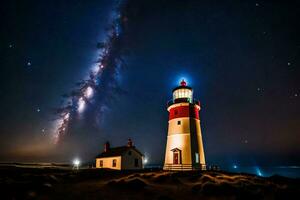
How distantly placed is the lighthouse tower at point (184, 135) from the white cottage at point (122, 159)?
6.06 meters

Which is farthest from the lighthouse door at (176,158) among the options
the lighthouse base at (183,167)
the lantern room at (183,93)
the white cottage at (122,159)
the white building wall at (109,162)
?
the white building wall at (109,162)

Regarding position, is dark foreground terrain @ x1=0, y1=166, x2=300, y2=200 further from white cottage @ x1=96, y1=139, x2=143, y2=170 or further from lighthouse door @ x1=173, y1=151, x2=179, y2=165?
white cottage @ x1=96, y1=139, x2=143, y2=170

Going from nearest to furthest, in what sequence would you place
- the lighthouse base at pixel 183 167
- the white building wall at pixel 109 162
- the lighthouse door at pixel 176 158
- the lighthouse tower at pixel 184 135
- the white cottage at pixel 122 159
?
the lighthouse base at pixel 183 167 < the lighthouse tower at pixel 184 135 < the lighthouse door at pixel 176 158 < the white building wall at pixel 109 162 < the white cottage at pixel 122 159

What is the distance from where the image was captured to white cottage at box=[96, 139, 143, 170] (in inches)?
1321

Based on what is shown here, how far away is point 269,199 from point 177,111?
1628 centimetres

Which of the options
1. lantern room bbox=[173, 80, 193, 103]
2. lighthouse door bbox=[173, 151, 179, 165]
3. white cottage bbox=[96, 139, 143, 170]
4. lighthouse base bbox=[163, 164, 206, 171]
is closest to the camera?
lighthouse base bbox=[163, 164, 206, 171]

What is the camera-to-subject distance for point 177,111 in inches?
1243

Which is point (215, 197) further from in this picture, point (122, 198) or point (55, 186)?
point (55, 186)

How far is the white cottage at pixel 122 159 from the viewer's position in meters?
33.6

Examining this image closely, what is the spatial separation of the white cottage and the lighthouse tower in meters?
A: 6.06

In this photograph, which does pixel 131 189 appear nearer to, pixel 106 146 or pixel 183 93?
pixel 183 93

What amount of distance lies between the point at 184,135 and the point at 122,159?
10.0 m

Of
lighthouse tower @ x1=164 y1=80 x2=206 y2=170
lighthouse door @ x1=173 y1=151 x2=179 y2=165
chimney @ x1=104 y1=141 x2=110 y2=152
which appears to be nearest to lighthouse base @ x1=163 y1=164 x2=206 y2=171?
lighthouse tower @ x1=164 y1=80 x2=206 y2=170

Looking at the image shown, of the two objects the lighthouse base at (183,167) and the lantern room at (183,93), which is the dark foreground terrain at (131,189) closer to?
the lighthouse base at (183,167)
